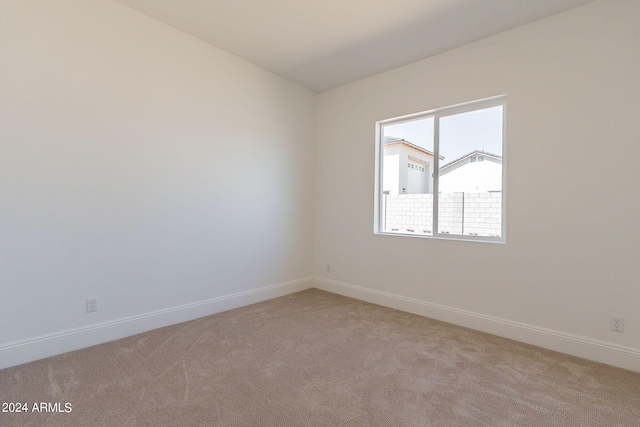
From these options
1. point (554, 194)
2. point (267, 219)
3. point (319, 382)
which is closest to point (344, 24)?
point (267, 219)

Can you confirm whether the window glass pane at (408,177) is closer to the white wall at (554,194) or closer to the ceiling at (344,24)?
the white wall at (554,194)

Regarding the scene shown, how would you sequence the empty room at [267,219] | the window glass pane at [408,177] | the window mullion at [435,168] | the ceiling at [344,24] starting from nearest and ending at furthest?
the empty room at [267,219] < the ceiling at [344,24] < the window mullion at [435,168] < the window glass pane at [408,177]

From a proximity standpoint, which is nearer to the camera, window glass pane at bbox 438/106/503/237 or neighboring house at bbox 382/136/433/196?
window glass pane at bbox 438/106/503/237

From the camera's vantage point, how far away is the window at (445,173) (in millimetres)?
3012

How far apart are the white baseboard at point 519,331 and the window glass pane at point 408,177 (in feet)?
2.72

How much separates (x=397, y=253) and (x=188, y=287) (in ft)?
7.73

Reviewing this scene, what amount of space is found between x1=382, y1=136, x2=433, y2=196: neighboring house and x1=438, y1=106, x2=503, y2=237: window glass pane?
0.18 m

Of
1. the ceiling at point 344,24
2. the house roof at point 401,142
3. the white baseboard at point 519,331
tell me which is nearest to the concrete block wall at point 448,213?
the house roof at point 401,142

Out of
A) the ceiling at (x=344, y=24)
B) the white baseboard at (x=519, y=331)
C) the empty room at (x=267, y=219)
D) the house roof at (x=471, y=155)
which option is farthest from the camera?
the house roof at (x=471, y=155)

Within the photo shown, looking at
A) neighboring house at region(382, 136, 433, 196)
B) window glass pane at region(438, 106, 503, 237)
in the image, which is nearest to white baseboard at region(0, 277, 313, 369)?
neighboring house at region(382, 136, 433, 196)

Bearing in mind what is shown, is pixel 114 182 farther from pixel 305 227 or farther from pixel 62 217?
pixel 305 227

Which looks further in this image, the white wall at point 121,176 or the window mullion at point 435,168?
the window mullion at point 435,168

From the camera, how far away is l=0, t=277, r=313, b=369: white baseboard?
2184mm

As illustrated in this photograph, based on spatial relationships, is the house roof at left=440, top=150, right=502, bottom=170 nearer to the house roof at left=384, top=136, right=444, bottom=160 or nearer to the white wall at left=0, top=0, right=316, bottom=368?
the house roof at left=384, top=136, right=444, bottom=160
